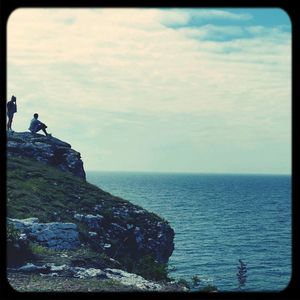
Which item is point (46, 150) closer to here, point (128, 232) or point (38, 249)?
Answer: point (128, 232)

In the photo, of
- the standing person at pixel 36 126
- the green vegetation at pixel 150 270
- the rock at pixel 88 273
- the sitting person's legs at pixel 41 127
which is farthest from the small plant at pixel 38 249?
the sitting person's legs at pixel 41 127

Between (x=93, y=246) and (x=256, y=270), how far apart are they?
4121 cm

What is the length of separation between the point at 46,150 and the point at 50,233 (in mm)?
7230

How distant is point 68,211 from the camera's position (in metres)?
13.1

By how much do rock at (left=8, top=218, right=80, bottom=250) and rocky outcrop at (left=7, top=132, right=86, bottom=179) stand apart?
6189 millimetres

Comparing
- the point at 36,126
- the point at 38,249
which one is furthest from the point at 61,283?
the point at 36,126

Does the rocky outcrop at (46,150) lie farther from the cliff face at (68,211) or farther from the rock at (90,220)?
the rock at (90,220)

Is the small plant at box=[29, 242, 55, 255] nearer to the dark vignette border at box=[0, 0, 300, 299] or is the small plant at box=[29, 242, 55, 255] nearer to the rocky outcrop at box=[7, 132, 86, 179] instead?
the dark vignette border at box=[0, 0, 300, 299]

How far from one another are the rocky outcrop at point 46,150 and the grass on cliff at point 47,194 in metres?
0.41

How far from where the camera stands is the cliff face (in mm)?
10380
